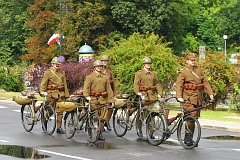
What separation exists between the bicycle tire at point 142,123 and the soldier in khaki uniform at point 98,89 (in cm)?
82

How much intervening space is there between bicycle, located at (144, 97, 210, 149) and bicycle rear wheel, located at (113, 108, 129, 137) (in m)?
1.84

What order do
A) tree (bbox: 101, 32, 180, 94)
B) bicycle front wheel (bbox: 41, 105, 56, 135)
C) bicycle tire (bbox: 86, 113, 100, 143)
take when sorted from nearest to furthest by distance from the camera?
bicycle tire (bbox: 86, 113, 100, 143) → bicycle front wheel (bbox: 41, 105, 56, 135) → tree (bbox: 101, 32, 180, 94)

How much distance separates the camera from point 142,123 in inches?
687

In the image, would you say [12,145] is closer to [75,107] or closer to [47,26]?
[75,107]

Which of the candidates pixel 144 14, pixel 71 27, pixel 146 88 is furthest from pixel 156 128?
pixel 71 27

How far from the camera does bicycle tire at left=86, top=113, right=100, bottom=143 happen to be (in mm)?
16609

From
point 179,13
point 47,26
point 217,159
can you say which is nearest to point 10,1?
point 47,26

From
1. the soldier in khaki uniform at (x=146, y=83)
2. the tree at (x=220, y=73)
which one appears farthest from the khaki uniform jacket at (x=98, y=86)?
the tree at (x=220, y=73)

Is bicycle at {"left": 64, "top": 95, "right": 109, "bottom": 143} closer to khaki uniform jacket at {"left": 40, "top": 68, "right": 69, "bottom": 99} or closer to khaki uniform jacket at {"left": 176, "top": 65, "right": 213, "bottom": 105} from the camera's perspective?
khaki uniform jacket at {"left": 40, "top": 68, "right": 69, "bottom": 99}

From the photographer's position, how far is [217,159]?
45.0 feet

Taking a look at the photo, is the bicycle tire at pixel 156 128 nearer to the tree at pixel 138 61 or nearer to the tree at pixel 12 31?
the tree at pixel 138 61

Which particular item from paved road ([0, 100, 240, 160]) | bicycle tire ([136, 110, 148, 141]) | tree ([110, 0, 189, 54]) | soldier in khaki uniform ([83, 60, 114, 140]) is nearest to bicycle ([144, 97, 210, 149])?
paved road ([0, 100, 240, 160])

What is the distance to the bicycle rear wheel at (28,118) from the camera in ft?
64.7

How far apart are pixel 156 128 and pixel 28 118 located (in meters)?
4.96
